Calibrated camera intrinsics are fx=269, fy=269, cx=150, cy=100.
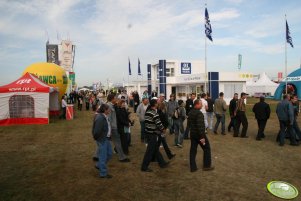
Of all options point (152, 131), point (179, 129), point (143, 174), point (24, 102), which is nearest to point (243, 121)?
point (179, 129)

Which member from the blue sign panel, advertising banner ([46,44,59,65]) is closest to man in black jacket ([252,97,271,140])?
the blue sign panel

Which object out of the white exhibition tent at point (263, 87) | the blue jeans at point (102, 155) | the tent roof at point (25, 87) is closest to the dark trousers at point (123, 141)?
the blue jeans at point (102, 155)

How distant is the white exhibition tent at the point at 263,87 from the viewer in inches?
1796

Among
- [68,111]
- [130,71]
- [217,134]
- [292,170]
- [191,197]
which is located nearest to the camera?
[191,197]

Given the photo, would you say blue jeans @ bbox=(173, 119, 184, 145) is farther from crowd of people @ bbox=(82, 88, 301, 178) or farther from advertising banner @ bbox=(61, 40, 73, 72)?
advertising banner @ bbox=(61, 40, 73, 72)

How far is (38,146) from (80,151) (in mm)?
2086

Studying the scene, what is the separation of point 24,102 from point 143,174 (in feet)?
40.4

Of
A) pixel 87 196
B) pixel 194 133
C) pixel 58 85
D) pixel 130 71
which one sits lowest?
pixel 87 196

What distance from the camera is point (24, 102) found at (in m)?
16.2

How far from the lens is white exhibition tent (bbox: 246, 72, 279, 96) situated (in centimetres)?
4562

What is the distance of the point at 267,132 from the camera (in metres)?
11.8

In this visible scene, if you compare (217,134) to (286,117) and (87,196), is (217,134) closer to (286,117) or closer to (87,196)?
(286,117)

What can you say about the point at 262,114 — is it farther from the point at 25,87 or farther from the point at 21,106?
the point at 21,106

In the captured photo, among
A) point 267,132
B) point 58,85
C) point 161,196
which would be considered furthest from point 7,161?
point 58,85
